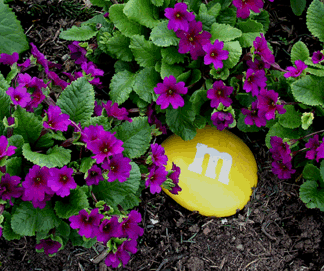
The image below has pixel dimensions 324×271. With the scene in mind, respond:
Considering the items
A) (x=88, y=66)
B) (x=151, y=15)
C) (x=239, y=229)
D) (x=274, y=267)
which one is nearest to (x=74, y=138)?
(x=88, y=66)

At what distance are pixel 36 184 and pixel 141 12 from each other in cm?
131

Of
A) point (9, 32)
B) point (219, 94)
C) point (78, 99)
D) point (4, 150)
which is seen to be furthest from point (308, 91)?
point (9, 32)

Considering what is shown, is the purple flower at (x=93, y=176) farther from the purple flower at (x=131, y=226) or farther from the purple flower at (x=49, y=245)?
the purple flower at (x=49, y=245)

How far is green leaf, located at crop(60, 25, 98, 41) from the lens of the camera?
2.49m

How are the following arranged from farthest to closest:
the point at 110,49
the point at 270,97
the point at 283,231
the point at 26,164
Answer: the point at 283,231
the point at 110,49
the point at 270,97
the point at 26,164

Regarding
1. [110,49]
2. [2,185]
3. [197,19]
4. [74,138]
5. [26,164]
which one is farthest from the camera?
[110,49]

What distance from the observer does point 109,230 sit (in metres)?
1.71

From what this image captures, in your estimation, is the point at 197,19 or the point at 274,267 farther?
the point at 274,267

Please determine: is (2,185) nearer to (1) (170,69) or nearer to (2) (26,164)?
(2) (26,164)

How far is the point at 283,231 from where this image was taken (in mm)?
2654

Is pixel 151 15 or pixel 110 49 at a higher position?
pixel 151 15

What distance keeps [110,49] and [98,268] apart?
5.28ft

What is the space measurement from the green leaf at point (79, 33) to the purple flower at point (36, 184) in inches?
48.4

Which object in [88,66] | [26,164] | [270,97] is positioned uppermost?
[270,97]
